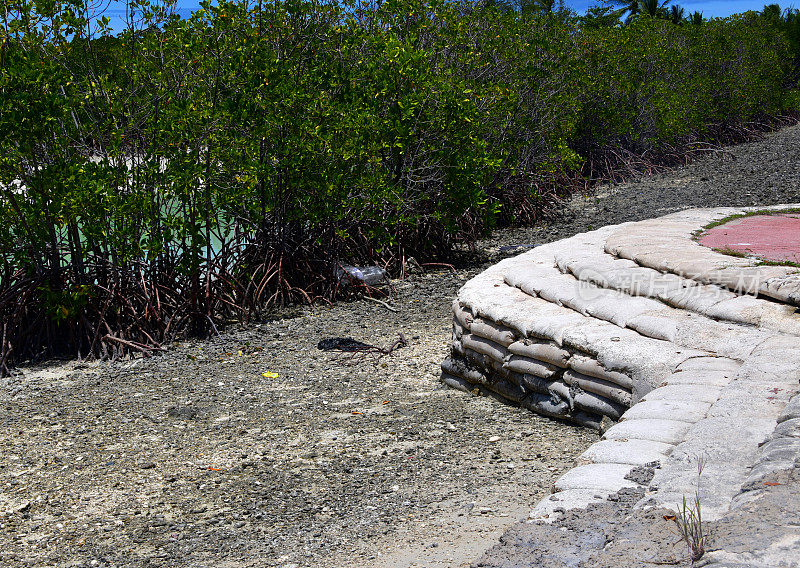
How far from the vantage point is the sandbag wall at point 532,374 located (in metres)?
4.23

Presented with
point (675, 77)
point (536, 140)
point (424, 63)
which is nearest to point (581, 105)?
point (536, 140)

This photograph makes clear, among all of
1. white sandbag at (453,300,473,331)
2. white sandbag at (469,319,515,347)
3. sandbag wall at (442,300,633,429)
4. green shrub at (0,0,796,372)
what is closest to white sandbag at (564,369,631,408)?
sandbag wall at (442,300,633,429)

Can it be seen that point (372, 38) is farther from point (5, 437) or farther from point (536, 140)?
point (5, 437)

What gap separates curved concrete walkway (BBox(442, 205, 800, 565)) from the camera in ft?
9.48

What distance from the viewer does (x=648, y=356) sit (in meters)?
4.07

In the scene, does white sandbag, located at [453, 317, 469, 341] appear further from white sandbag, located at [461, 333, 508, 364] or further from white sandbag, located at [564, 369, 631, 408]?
white sandbag, located at [564, 369, 631, 408]

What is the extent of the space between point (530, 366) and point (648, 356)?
797 millimetres

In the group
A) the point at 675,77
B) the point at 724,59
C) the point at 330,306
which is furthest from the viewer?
the point at 724,59

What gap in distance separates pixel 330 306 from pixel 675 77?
11.9 metres

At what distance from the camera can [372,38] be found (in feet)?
27.8

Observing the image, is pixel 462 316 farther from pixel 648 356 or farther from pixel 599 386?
pixel 648 356

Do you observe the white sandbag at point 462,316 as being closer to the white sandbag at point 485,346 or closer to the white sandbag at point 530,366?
the white sandbag at point 485,346

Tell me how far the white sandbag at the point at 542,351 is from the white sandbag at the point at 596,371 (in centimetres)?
7

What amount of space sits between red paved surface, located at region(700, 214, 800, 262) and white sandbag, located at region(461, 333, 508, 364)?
1.75 m
